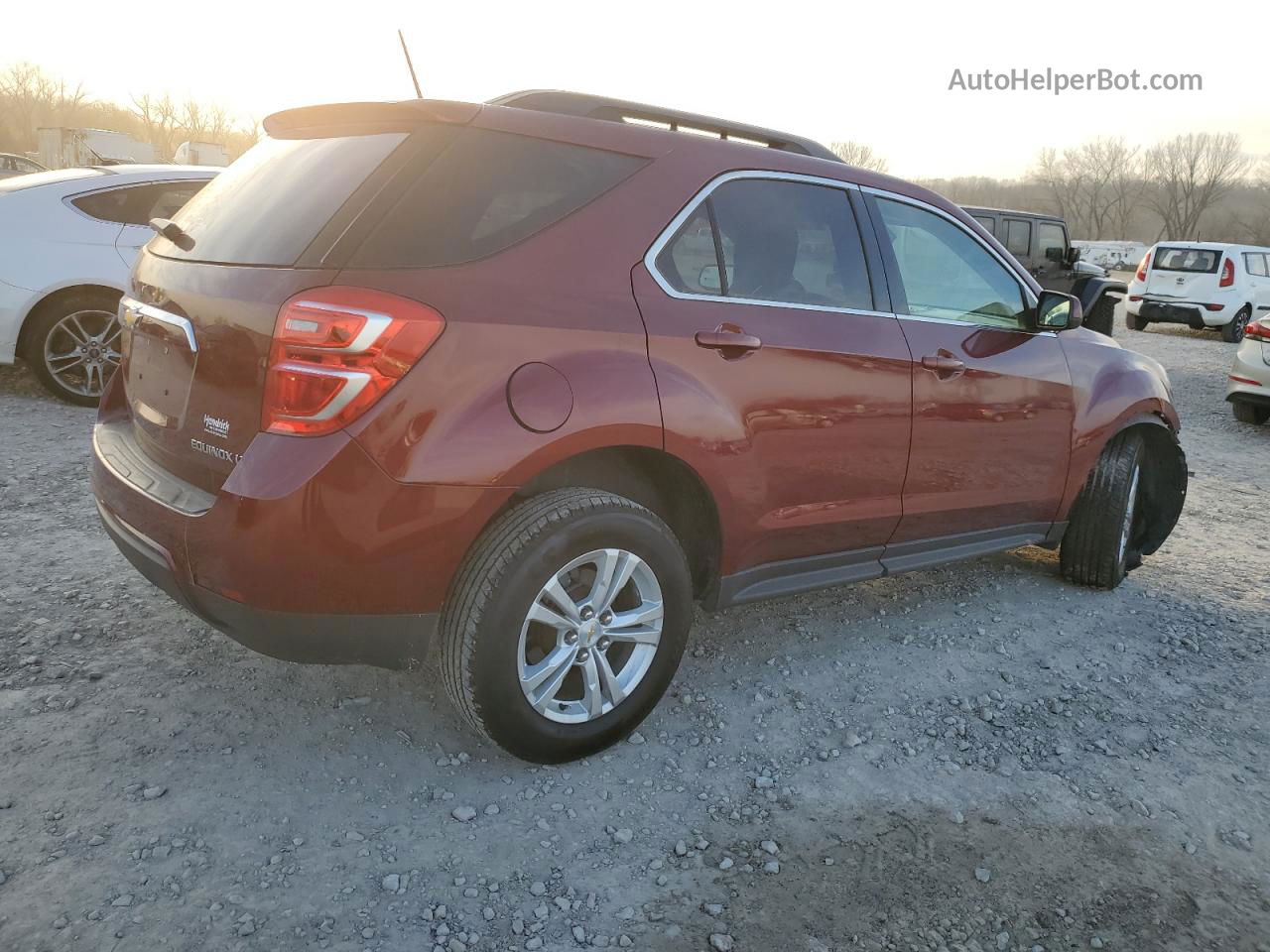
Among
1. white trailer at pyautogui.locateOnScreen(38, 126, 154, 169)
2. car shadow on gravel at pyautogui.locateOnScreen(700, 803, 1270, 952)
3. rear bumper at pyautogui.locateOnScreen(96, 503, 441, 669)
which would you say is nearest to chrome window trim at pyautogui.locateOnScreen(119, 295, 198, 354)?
rear bumper at pyautogui.locateOnScreen(96, 503, 441, 669)

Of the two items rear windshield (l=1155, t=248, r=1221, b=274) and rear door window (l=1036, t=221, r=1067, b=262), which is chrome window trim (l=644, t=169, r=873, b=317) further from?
rear windshield (l=1155, t=248, r=1221, b=274)

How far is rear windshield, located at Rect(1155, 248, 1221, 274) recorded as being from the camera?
17.8m

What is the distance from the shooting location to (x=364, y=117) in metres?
2.68

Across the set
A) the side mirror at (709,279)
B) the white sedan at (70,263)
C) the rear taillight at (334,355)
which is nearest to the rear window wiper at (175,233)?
the rear taillight at (334,355)

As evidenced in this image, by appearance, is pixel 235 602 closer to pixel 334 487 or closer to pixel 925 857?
pixel 334 487

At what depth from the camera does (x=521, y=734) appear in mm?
2697

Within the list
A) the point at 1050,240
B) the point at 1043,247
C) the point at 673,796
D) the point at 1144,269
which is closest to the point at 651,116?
the point at 673,796

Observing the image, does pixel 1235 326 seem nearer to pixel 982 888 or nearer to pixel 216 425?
pixel 982 888

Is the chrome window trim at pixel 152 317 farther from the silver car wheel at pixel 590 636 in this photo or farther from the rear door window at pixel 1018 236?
the rear door window at pixel 1018 236

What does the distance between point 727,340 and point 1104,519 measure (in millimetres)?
2504

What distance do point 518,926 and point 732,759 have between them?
3.13 feet

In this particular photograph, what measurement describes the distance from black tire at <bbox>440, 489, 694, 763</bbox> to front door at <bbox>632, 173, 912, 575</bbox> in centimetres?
30

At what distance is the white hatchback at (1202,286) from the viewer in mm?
17672

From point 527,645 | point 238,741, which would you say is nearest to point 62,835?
point 238,741
